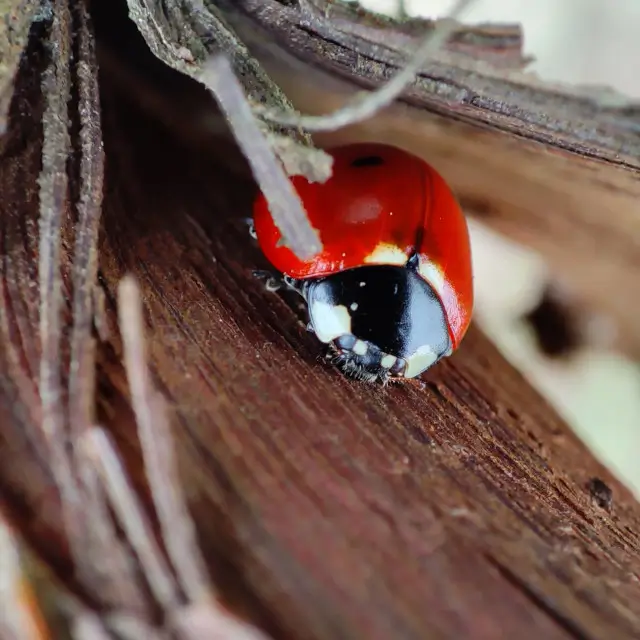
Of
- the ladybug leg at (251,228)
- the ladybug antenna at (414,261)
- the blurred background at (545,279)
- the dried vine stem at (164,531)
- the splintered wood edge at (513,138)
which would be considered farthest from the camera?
the blurred background at (545,279)

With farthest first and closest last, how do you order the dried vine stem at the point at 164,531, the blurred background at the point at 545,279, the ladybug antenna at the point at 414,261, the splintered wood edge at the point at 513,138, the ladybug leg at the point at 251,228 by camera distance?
the blurred background at the point at 545,279, the ladybug antenna at the point at 414,261, the ladybug leg at the point at 251,228, the splintered wood edge at the point at 513,138, the dried vine stem at the point at 164,531

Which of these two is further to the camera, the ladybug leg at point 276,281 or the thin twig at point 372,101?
the ladybug leg at point 276,281

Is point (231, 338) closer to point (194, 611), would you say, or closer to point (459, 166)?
point (194, 611)

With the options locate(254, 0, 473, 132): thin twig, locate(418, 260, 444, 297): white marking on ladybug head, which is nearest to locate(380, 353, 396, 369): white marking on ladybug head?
locate(418, 260, 444, 297): white marking on ladybug head

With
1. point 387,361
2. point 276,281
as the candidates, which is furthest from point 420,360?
point 276,281

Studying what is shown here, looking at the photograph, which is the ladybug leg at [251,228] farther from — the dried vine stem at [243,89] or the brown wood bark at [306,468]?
the dried vine stem at [243,89]

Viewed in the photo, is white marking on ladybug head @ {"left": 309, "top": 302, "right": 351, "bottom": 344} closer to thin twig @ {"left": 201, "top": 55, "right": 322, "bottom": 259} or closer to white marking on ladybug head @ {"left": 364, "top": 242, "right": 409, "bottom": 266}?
white marking on ladybug head @ {"left": 364, "top": 242, "right": 409, "bottom": 266}

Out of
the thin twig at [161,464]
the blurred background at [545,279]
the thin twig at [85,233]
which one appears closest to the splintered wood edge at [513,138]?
the blurred background at [545,279]
